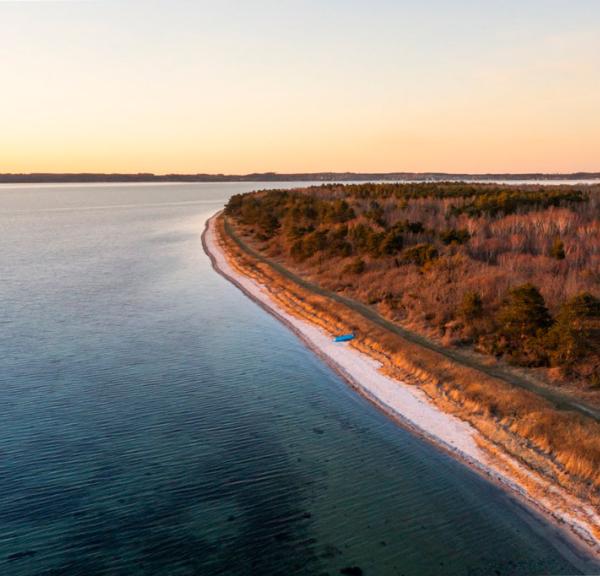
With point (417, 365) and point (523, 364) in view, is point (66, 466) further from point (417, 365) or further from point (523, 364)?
point (523, 364)

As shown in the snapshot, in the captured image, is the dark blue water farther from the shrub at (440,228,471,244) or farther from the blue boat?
the shrub at (440,228,471,244)

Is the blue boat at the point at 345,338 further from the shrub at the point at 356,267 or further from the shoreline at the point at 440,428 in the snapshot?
the shrub at the point at 356,267

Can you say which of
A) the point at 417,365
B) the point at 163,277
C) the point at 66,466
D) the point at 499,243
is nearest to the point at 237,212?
the point at 163,277

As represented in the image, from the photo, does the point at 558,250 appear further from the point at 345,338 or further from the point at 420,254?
the point at 345,338

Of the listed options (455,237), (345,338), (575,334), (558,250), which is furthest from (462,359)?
(455,237)

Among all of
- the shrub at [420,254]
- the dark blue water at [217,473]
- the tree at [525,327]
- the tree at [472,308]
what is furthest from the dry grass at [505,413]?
the shrub at [420,254]

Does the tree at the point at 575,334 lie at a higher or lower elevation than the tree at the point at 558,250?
lower
